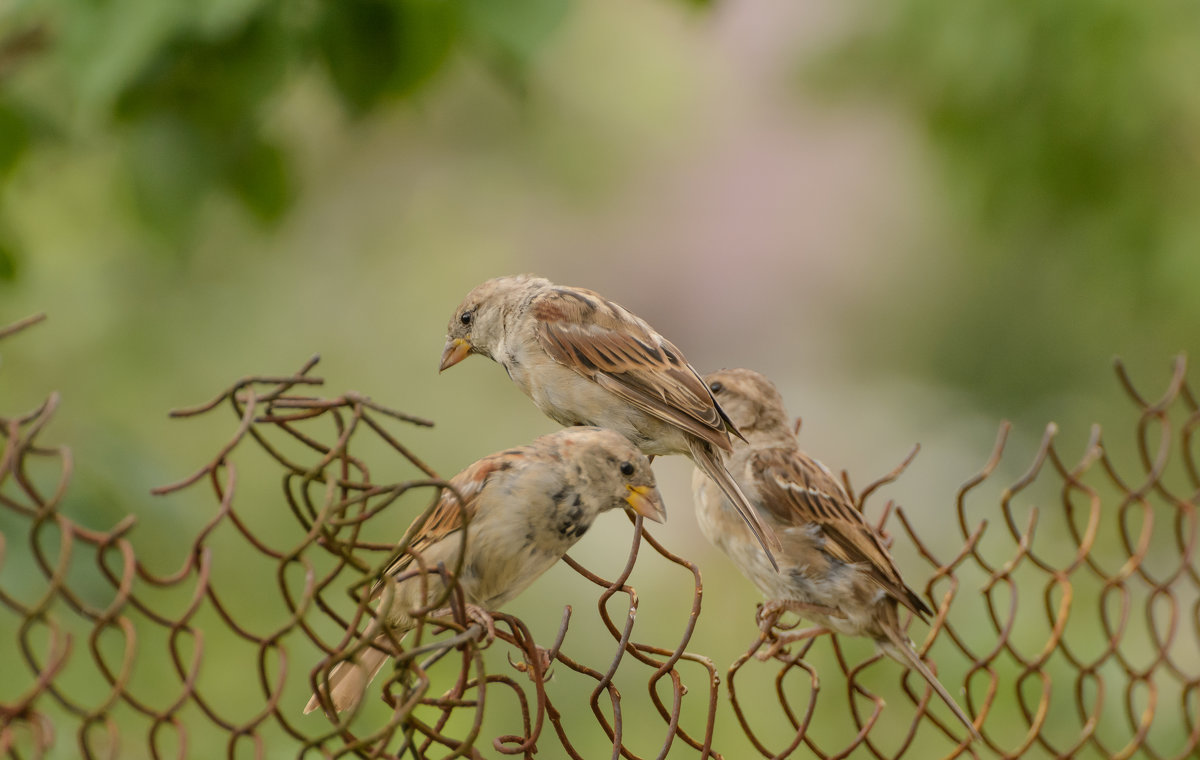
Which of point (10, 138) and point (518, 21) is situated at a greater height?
point (518, 21)

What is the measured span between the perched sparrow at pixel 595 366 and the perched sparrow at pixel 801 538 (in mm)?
178

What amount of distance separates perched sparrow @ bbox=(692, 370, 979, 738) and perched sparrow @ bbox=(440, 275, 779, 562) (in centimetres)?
18

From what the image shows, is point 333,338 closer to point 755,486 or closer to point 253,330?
point 253,330

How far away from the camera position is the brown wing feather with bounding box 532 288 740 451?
2.98m

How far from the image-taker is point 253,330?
24.1 feet

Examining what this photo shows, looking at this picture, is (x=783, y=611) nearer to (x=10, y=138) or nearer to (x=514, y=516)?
(x=514, y=516)

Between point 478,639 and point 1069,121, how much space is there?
4.88 m

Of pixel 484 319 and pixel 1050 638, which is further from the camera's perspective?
pixel 1050 638

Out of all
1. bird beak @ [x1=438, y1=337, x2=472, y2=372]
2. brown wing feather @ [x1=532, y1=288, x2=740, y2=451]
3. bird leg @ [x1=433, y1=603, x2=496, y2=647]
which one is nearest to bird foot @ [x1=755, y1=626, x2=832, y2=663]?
brown wing feather @ [x1=532, y1=288, x2=740, y2=451]

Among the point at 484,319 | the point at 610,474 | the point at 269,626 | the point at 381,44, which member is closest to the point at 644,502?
the point at 610,474

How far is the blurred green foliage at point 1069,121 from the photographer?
5242 millimetres

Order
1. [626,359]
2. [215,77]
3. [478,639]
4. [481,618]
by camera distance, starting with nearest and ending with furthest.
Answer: [478,639] < [481,618] < [626,359] < [215,77]

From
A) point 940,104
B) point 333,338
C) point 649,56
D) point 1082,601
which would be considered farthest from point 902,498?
point 333,338

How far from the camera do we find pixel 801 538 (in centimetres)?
334
